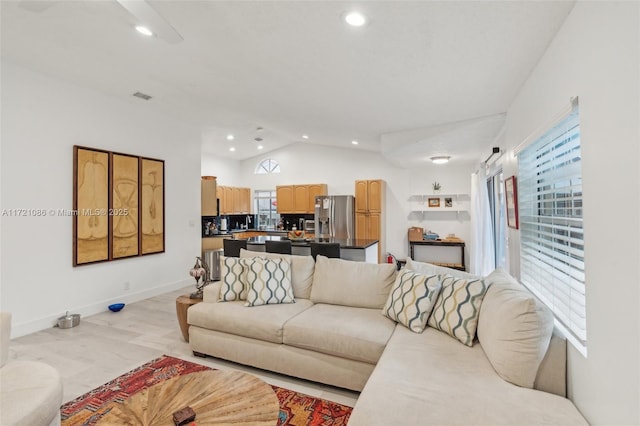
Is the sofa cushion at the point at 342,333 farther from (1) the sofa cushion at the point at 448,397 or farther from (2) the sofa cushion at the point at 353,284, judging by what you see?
(1) the sofa cushion at the point at 448,397

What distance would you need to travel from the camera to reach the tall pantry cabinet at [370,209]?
7.20 m

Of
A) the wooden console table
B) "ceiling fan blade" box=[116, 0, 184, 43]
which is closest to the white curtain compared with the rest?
the wooden console table

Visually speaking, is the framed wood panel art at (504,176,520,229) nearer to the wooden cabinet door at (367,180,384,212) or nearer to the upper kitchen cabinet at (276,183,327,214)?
the wooden cabinet door at (367,180,384,212)

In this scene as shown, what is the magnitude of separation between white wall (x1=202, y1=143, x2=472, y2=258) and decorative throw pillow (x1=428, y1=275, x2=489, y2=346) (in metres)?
5.27

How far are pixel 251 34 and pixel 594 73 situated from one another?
2271mm

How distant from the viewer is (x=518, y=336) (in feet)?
5.50

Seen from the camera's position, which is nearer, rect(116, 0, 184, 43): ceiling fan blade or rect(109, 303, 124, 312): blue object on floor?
rect(116, 0, 184, 43): ceiling fan blade

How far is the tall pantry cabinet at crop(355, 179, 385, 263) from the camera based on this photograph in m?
7.20

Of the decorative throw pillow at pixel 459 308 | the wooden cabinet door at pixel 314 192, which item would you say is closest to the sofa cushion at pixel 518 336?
the decorative throw pillow at pixel 459 308

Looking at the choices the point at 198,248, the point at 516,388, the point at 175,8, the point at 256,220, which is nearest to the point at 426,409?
the point at 516,388

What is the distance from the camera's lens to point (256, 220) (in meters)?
9.08

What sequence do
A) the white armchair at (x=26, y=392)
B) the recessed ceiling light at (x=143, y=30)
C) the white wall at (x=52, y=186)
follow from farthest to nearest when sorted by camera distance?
the white wall at (x=52, y=186) → the recessed ceiling light at (x=143, y=30) → the white armchair at (x=26, y=392)

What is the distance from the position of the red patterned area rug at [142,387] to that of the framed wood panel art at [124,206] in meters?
2.47

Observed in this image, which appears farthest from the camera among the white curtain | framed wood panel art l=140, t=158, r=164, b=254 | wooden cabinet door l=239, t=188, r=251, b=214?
wooden cabinet door l=239, t=188, r=251, b=214
